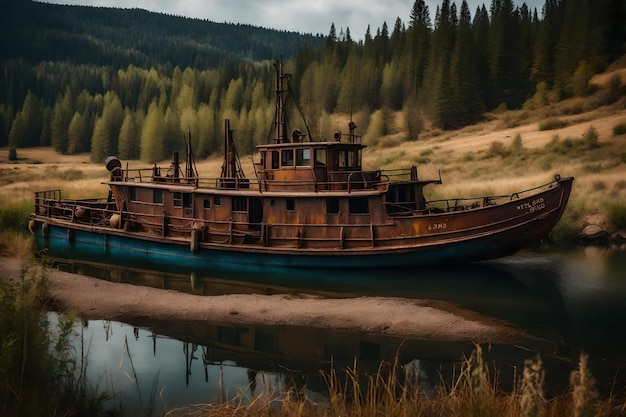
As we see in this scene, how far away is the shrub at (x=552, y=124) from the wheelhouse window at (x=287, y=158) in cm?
3680

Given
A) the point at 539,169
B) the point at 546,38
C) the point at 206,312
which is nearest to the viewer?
the point at 206,312

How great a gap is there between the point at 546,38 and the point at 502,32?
619 cm

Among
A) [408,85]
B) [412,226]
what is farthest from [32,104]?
[412,226]

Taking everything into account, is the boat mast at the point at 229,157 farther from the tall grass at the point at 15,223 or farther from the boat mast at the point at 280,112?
the tall grass at the point at 15,223

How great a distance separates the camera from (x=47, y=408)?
21.6ft

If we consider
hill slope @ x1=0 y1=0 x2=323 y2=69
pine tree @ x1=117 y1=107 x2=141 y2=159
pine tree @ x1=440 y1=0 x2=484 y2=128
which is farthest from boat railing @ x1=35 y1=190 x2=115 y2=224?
hill slope @ x1=0 y1=0 x2=323 y2=69

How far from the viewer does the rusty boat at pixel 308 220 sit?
19359 millimetres

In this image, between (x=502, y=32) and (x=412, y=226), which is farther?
(x=502, y=32)

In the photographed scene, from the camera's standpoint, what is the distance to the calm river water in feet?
34.1

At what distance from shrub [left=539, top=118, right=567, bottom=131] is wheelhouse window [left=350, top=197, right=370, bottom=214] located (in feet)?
120

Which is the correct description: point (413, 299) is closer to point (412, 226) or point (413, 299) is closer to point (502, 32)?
point (412, 226)

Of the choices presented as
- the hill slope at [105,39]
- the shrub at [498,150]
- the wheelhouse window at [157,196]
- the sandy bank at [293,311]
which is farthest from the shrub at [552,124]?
the hill slope at [105,39]

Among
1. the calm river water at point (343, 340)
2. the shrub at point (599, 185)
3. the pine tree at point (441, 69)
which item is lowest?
the calm river water at point (343, 340)

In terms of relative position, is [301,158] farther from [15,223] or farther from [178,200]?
[15,223]
